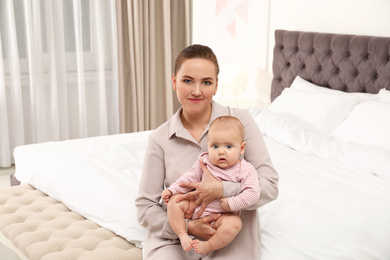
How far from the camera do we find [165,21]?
488 cm

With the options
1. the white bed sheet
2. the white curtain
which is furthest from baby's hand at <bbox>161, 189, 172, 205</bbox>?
the white curtain

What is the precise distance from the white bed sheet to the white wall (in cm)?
136

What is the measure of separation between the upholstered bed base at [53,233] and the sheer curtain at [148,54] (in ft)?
8.23

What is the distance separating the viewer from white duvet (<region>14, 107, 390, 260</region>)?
1.91 metres

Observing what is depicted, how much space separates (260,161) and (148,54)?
3326 millimetres

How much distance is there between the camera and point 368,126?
2.90 metres

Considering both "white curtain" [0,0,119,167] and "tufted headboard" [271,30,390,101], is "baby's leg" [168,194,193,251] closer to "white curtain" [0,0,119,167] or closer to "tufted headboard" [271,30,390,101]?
"tufted headboard" [271,30,390,101]

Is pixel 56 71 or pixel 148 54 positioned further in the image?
pixel 148 54

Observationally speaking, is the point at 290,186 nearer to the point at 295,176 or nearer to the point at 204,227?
the point at 295,176

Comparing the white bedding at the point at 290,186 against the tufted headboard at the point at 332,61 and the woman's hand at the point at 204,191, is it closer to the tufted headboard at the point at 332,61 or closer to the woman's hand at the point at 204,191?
the woman's hand at the point at 204,191

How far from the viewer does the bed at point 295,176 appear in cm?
192

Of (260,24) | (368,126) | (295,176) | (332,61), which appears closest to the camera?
(295,176)

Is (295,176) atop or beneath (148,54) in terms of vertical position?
beneath

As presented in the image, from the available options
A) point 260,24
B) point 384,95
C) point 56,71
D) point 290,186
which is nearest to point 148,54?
point 56,71
